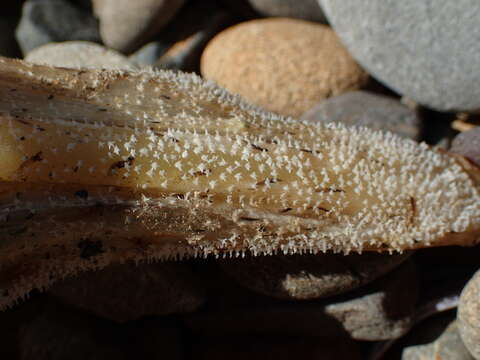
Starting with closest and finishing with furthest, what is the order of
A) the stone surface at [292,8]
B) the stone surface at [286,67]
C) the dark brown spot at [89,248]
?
the dark brown spot at [89,248]
the stone surface at [286,67]
the stone surface at [292,8]

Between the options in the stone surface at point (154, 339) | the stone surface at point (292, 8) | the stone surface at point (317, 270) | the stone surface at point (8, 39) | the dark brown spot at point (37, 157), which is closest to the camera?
the dark brown spot at point (37, 157)

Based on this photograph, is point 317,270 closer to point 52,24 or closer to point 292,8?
point 292,8

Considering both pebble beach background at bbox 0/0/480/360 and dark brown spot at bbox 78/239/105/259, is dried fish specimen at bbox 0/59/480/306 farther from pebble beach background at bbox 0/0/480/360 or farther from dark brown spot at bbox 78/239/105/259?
pebble beach background at bbox 0/0/480/360

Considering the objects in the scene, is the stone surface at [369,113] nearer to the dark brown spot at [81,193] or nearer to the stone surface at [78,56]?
the stone surface at [78,56]

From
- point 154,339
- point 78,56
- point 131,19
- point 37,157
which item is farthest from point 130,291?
point 131,19

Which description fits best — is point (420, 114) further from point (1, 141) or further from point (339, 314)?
point (1, 141)

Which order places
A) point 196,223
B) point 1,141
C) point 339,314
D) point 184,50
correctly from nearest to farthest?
point 1,141 → point 196,223 → point 339,314 → point 184,50

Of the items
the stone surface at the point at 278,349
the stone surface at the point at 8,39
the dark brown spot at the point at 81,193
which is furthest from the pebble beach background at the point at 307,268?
the dark brown spot at the point at 81,193

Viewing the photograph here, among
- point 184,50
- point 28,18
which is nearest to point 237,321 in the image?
point 184,50
